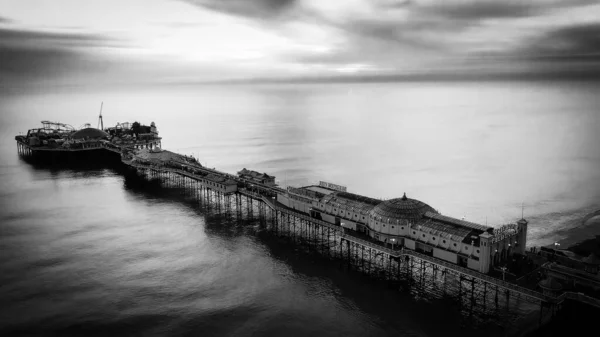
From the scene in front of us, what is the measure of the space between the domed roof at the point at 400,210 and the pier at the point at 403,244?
1.68 ft

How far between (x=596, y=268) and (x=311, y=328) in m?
37.3

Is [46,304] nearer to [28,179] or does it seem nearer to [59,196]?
[59,196]

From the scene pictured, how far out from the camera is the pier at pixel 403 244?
5766cm

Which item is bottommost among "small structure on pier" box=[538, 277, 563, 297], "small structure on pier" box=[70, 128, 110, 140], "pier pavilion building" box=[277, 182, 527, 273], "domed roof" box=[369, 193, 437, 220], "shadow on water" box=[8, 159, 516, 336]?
"shadow on water" box=[8, 159, 516, 336]

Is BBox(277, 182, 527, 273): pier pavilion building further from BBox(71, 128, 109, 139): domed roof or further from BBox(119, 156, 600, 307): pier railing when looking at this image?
BBox(71, 128, 109, 139): domed roof

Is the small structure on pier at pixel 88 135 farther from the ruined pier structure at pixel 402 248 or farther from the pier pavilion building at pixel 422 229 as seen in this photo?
the pier pavilion building at pixel 422 229

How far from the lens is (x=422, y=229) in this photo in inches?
2569

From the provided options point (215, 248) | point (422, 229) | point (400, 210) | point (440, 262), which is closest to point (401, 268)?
point (422, 229)

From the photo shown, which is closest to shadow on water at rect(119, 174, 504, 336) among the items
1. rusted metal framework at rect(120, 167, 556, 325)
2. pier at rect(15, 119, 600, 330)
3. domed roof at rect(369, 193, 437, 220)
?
rusted metal framework at rect(120, 167, 556, 325)

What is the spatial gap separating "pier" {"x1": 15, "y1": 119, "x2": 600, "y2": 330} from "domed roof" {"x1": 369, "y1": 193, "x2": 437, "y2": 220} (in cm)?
51

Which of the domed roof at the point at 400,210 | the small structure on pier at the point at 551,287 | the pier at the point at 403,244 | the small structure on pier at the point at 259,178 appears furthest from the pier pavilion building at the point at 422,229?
the small structure on pier at the point at 259,178

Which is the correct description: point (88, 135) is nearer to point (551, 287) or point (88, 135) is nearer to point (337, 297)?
point (337, 297)

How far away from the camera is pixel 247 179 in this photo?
342ft

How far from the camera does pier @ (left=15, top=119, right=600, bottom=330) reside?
57.7 metres
